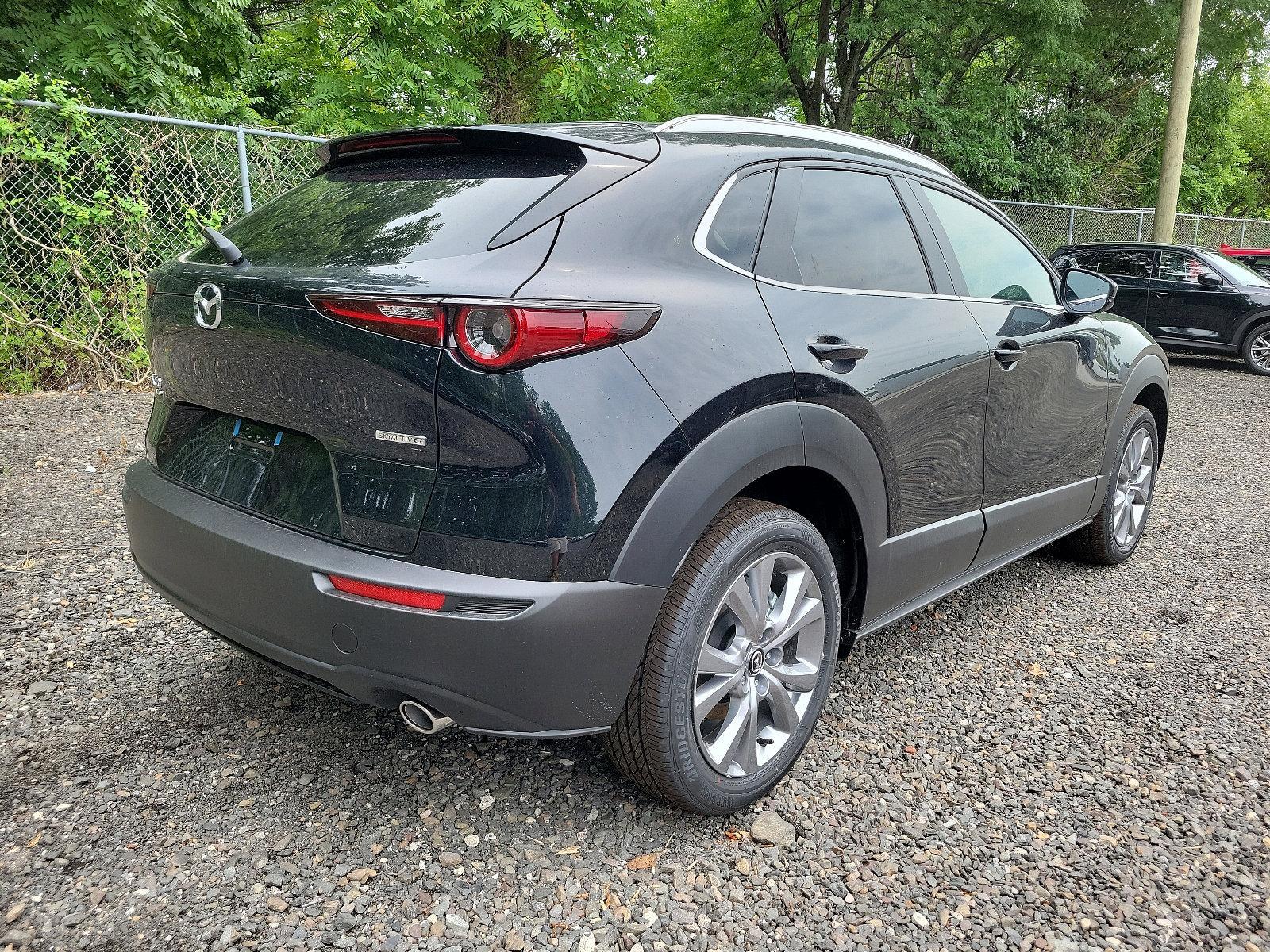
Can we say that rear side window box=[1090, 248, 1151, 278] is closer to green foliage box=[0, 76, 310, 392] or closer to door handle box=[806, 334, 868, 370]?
green foliage box=[0, 76, 310, 392]

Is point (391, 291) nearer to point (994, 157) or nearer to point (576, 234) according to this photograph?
point (576, 234)

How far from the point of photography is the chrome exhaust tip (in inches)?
78.3

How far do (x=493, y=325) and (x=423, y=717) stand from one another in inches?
34.0

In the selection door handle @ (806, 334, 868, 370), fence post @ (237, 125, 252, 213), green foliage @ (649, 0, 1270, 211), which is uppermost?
green foliage @ (649, 0, 1270, 211)

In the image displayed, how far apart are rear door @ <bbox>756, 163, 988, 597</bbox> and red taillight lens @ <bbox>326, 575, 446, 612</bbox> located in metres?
1.07

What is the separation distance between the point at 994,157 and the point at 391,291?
18.7 metres

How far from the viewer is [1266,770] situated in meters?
2.71

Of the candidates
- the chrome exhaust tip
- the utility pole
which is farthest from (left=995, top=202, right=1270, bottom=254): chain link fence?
the chrome exhaust tip

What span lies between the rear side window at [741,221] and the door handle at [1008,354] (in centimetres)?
116

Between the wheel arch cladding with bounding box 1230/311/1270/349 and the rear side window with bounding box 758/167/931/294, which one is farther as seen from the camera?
the wheel arch cladding with bounding box 1230/311/1270/349

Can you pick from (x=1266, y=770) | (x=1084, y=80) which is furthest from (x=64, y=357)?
(x=1084, y=80)

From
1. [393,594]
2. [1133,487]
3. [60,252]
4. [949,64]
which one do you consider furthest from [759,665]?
[949,64]

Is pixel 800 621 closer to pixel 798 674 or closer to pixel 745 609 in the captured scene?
pixel 798 674

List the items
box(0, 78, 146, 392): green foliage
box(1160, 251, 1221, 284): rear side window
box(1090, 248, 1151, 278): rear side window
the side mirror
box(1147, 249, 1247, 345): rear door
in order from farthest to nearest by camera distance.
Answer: box(1090, 248, 1151, 278): rear side window < box(1160, 251, 1221, 284): rear side window < box(1147, 249, 1247, 345): rear door < box(0, 78, 146, 392): green foliage < the side mirror
